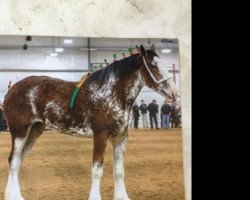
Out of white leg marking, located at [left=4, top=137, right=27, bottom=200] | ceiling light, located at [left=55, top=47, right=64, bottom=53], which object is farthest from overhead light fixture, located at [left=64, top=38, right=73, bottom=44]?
white leg marking, located at [left=4, top=137, right=27, bottom=200]

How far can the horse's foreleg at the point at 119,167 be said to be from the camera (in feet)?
9.50

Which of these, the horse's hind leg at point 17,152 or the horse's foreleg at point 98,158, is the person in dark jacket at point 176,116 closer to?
the horse's foreleg at point 98,158

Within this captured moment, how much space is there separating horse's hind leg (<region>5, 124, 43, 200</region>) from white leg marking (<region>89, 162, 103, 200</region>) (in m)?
0.39

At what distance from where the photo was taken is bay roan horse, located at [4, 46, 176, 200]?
278cm

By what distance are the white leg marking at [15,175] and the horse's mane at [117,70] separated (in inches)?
21.9

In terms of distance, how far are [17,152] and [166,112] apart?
3.06 ft

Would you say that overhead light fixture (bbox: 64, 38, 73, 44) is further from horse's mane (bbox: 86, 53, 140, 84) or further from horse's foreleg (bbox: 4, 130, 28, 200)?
horse's foreleg (bbox: 4, 130, 28, 200)

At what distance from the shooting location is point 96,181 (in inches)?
112

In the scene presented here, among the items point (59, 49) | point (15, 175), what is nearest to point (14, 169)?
point (15, 175)

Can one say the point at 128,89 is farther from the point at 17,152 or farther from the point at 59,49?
the point at 17,152
